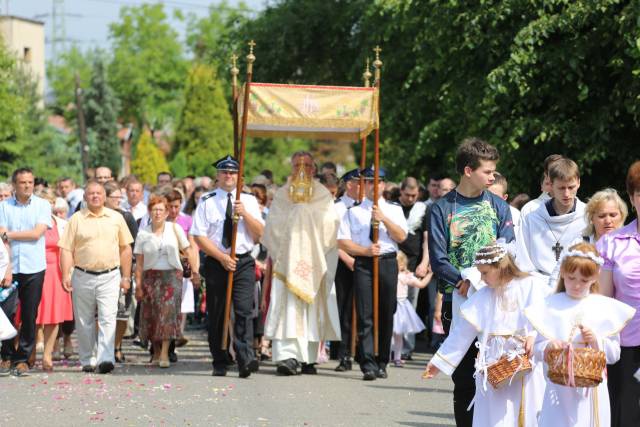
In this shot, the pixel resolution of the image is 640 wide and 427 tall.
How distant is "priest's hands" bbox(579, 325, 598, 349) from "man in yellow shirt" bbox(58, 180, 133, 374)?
7514 millimetres

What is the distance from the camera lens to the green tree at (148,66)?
96750 mm

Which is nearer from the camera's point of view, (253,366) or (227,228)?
(253,366)

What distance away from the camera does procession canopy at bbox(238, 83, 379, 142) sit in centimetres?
1382

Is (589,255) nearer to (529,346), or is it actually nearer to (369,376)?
(529,346)

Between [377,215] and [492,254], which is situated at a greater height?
[377,215]

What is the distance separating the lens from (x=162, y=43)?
97500mm

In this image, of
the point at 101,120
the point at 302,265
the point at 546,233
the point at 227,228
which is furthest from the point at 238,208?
the point at 101,120

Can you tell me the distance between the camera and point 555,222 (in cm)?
966

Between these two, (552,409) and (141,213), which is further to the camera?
(141,213)

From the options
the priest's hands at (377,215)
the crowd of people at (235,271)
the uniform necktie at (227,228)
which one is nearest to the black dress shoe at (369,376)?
the crowd of people at (235,271)

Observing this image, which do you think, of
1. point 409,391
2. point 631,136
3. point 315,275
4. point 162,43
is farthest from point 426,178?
point 162,43

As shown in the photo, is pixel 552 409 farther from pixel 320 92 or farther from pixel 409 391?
pixel 320 92

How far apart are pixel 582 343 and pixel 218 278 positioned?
7.09m

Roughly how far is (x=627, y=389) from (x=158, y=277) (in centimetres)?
787
